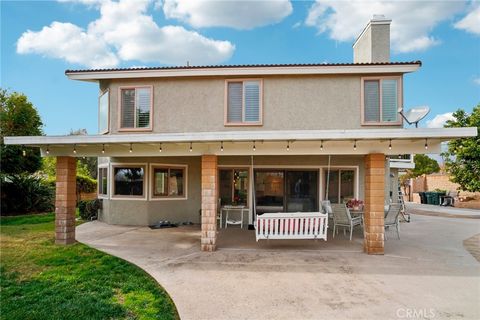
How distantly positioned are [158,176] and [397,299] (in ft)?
32.1

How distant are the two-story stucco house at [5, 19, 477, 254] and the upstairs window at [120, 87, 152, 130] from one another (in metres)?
0.04

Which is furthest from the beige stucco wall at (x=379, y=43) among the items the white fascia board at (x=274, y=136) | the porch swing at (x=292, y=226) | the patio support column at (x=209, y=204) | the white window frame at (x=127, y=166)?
the white window frame at (x=127, y=166)

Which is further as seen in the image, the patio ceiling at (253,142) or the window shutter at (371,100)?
the window shutter at (371,100)

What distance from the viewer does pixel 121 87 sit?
11633 mm

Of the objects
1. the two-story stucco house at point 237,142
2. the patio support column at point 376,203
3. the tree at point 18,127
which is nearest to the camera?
the patio support column at point 376,203

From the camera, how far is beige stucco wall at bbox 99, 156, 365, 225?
472 inches

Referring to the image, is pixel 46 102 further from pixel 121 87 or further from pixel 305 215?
pixel 305 215

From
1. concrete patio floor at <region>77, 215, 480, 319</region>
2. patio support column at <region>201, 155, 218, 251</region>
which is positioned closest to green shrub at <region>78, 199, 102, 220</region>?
concrete patio floor at <region>77, 215, 480, 319</region>

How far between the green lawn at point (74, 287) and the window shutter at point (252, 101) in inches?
253

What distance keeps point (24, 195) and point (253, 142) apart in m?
14.5

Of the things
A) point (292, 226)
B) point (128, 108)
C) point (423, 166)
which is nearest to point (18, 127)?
point (128, 108)

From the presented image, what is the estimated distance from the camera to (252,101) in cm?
1114

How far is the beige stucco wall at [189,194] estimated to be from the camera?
39.4 ft

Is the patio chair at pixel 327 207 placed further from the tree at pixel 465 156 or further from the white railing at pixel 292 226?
the tree at pixel 465 156
